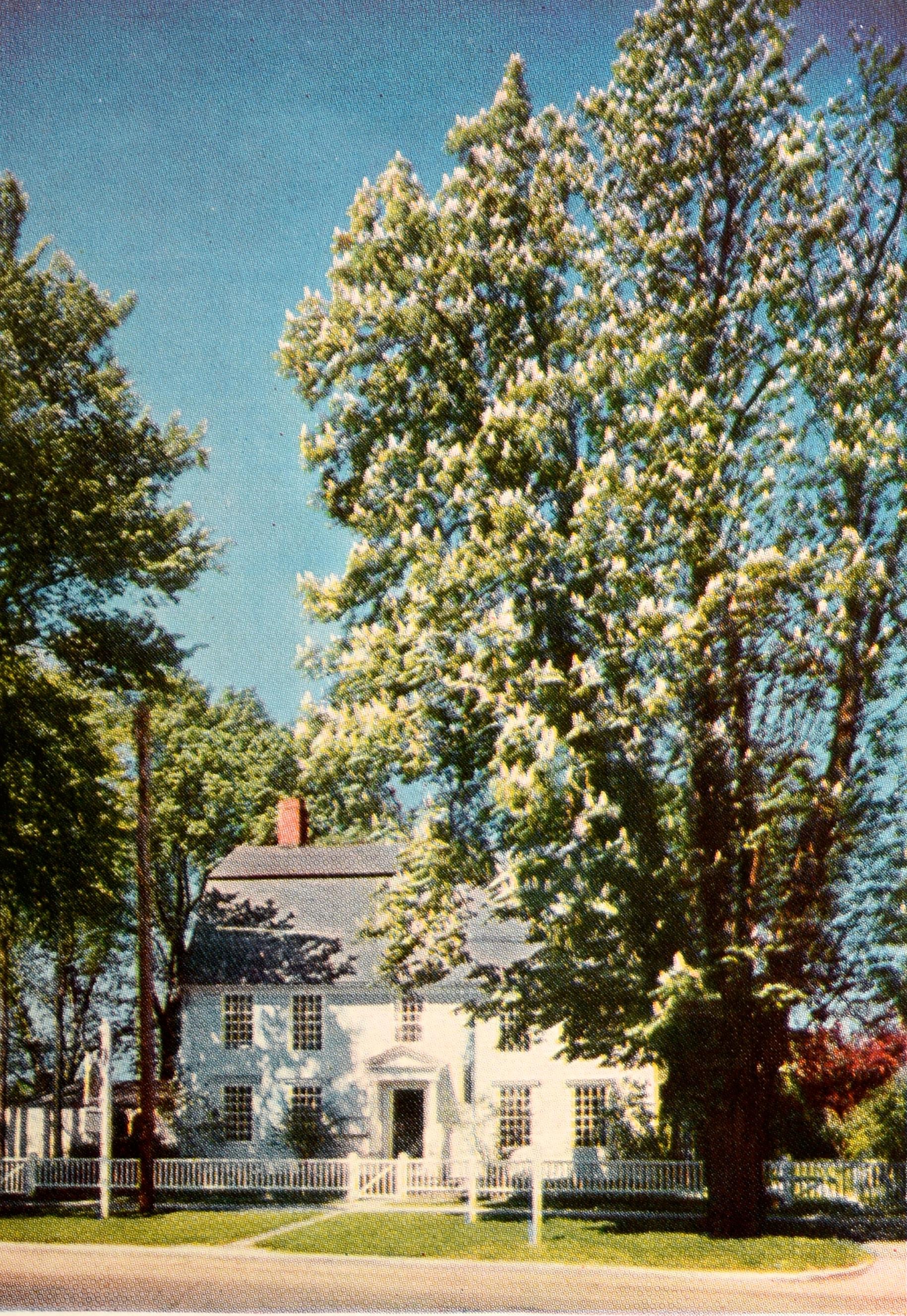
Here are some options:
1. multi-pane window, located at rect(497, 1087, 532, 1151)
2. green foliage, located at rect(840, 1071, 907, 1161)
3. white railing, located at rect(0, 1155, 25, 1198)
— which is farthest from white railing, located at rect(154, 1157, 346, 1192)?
green foliage, located at rect(840, 1071, 907, 1161)

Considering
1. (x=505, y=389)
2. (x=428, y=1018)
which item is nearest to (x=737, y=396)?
(x=505, y=389)

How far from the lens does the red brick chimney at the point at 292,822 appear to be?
973cm

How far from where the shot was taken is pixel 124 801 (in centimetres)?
892

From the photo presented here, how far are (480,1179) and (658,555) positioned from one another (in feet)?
17.2

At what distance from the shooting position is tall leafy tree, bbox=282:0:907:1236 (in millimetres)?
8133

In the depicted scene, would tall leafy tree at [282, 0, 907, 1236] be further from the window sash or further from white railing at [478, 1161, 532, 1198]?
the window sash

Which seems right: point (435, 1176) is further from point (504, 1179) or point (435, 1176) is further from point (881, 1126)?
point (881, 1126)

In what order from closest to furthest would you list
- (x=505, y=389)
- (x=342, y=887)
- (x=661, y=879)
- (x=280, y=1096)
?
(x=661, y=879) < (x=505, y=389) < (x=342, y=887) < (x=280, y=1096)

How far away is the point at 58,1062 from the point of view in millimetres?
10422

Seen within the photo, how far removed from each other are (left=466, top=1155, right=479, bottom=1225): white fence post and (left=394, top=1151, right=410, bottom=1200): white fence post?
31.1 inches

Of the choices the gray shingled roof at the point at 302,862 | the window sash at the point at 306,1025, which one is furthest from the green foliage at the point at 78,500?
the window sash at the point at 306,1025

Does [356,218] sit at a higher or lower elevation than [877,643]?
higher

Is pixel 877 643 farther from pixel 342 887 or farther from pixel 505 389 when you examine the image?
pixel 342 887

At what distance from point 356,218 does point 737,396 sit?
322 centimetres
